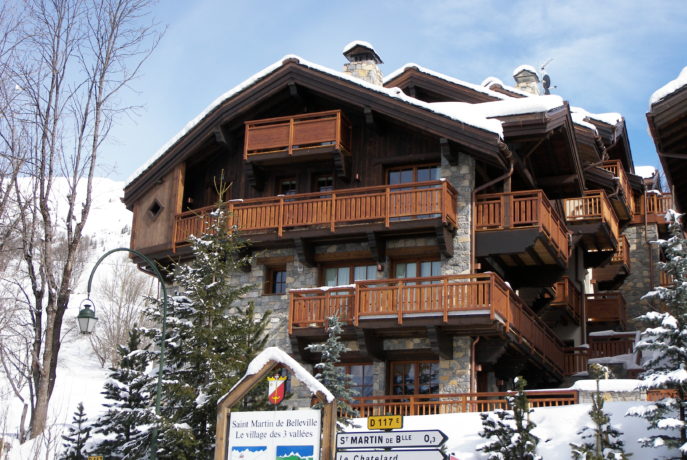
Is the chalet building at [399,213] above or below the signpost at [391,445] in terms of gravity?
above

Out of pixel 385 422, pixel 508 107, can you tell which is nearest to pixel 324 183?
pixel 508 107

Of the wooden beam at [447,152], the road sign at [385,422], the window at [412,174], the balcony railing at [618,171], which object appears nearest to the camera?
the road sign at [385,422]

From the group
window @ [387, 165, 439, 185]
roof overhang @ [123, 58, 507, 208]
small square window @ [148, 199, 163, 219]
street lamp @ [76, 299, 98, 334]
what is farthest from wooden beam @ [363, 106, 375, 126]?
street lamp @ [76, 299, 98, 334]

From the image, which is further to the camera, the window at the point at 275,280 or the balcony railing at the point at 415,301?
the window at the point at 275,280

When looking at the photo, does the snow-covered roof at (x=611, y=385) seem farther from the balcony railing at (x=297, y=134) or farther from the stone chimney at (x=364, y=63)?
the stone chimney at (x=364, y=63)

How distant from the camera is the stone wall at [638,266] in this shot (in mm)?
35219

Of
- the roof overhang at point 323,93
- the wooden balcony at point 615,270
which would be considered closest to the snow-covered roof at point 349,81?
the roof overhang at point 323,93

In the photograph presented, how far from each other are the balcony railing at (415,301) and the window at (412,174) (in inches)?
115

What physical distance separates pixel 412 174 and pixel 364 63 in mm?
4395

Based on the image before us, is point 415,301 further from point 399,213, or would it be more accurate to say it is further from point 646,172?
point 646,172

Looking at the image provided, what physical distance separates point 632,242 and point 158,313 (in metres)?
23.4

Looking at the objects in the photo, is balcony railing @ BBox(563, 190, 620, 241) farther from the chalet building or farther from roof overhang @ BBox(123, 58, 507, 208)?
roof overhang @ BBox(123, 58, 507, 208)

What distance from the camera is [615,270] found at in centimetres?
3453

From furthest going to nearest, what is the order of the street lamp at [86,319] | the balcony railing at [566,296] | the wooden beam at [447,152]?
the balcony railing at [566,296], the wooden beam at [447,152], the street lamp at [86,319]
